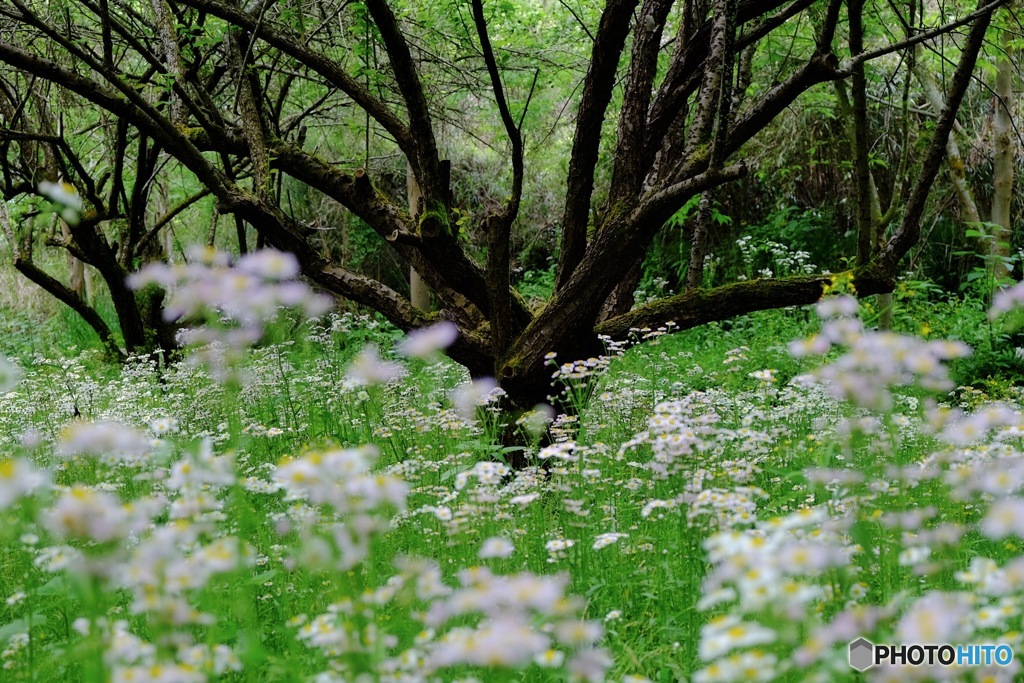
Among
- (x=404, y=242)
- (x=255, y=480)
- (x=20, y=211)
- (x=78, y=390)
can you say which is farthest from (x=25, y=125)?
(x=255, y=480)

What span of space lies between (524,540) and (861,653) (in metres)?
1.19

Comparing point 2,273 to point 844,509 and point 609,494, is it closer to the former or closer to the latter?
point 609,494

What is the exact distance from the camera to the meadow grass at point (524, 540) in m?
1.08

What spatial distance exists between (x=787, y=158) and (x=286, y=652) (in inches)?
343

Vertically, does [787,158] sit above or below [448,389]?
above

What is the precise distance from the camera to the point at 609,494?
9.15 feet
